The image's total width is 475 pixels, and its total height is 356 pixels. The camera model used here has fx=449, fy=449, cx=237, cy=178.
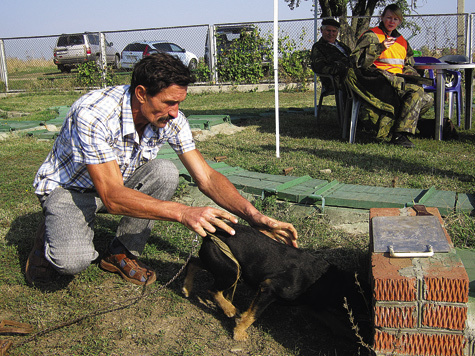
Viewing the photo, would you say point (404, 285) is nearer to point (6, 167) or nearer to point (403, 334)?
point (403, 334)

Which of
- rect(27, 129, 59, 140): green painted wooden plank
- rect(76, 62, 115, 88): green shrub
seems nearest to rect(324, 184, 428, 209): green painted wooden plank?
rect(27, 129, 59, 140): green painted wooden plank

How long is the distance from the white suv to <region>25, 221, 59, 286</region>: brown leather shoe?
1505 centimetres

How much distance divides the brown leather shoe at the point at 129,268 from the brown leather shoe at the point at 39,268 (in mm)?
398

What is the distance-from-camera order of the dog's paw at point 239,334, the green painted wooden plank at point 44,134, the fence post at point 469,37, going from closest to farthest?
the dog's paw at point 239,334
the green painted wooden plank at point 44,134
the fence post at point 469,37

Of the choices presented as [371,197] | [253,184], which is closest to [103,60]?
[253,184]

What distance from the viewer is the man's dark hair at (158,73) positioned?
9.06 feet

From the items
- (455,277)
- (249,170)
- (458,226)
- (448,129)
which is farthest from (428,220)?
(448,129)

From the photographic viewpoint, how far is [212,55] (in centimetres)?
1677

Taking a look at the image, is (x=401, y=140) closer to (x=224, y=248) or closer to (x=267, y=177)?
(x=267, y=177)

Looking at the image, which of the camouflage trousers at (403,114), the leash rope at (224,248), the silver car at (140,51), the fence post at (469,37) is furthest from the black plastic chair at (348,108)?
the silver car at (140,51)

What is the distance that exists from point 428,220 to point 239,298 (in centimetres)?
137

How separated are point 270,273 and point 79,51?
1891 centimetres

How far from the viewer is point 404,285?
7.27 feet

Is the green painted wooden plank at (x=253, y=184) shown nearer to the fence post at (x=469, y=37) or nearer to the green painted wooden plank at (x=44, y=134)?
the green painted wooden plank at (x=44, y=134)
